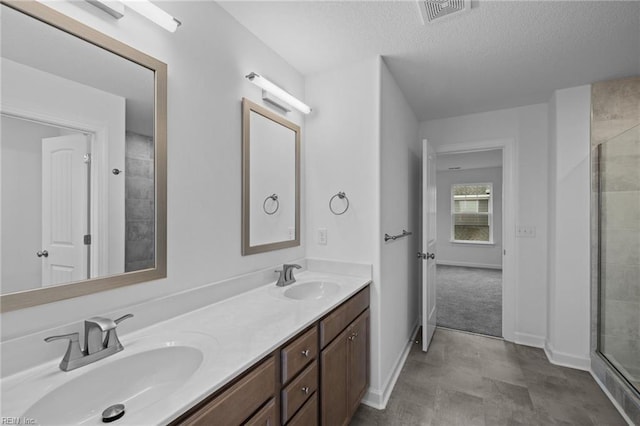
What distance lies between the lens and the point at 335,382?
1501 mm

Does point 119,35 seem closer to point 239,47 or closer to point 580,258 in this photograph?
point 239,47

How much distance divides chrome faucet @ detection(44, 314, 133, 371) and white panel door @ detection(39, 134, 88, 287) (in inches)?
7.4

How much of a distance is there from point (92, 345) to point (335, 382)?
1101mm

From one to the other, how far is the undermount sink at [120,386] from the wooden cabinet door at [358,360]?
940 millimetres

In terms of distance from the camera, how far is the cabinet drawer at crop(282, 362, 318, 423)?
1106 mm

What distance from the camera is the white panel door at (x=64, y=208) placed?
905 mm

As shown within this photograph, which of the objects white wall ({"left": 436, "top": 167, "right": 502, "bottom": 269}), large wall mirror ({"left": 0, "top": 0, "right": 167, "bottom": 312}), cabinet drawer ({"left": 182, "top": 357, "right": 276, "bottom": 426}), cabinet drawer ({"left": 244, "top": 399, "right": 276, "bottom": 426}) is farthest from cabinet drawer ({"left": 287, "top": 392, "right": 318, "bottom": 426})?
white wall ({"left": 436, "top": 167, "right": 502, "bottom": 269})

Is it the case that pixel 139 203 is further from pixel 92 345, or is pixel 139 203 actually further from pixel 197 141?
pixel 92 345

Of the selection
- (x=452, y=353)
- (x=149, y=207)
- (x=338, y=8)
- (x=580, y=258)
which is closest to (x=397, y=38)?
(x=338, y=8)

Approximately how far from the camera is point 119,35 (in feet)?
3.63

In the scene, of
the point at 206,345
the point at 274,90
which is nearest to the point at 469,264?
the point at 274,90

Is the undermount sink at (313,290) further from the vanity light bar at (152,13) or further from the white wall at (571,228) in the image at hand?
the white wall at (571,228)

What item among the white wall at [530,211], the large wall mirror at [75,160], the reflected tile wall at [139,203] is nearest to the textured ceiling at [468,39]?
the white wall at [530,211]

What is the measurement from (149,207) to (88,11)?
0.72 meters
